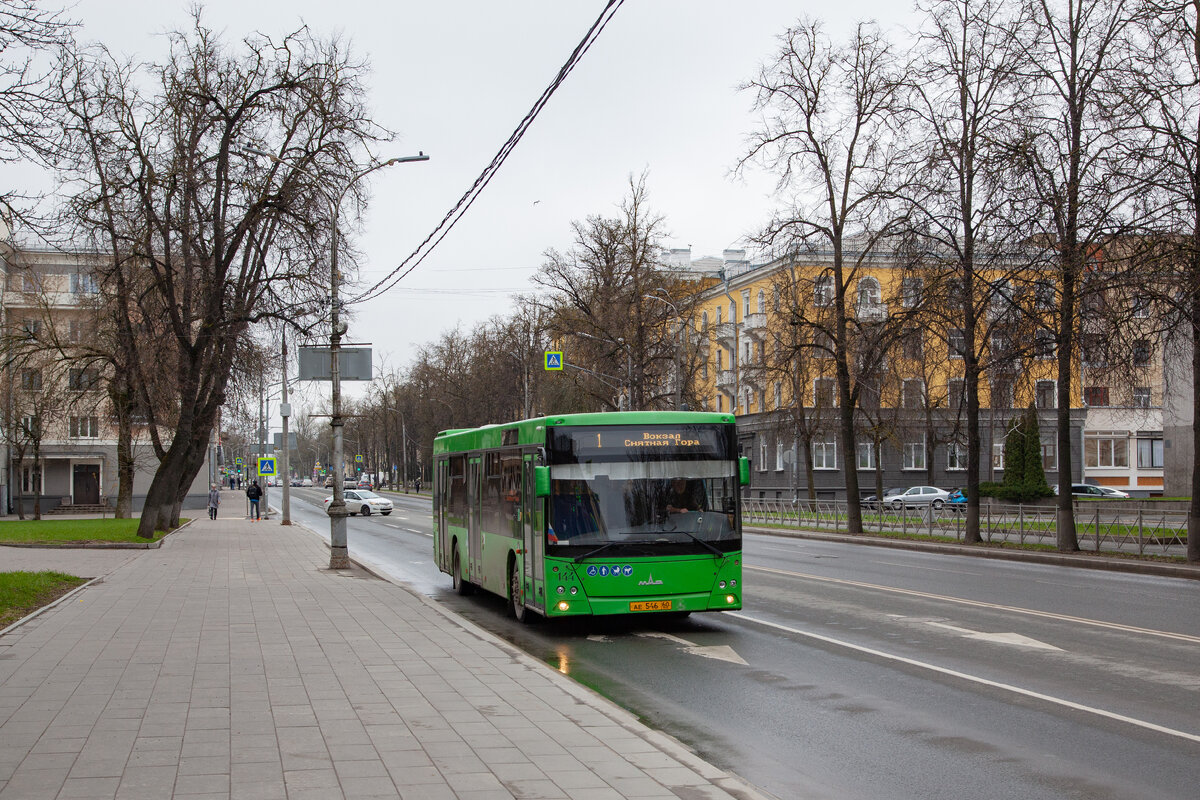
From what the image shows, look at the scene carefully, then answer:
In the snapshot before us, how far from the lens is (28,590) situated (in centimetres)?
1695

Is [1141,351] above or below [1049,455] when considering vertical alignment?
above

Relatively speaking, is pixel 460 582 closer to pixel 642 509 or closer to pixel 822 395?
pixel 642 509

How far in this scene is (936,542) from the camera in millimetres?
32688

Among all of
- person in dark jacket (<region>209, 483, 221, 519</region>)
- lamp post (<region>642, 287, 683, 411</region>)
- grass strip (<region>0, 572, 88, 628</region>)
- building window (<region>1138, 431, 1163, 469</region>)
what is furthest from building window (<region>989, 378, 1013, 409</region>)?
building window (<region>1138, 431, 1163, 469</region>)

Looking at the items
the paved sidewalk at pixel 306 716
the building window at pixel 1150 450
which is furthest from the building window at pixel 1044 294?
the building window at pixel 1150 450

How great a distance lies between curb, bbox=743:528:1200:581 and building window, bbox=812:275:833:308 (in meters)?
7.33

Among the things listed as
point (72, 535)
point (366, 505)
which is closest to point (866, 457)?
point (366, 505)

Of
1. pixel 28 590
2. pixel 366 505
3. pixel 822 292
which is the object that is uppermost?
pixel 822 292

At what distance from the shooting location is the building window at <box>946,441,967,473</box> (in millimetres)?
66500

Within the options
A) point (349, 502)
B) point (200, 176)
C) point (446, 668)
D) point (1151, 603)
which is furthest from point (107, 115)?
point (349, 502)

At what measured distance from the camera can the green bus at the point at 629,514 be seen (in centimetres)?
1345

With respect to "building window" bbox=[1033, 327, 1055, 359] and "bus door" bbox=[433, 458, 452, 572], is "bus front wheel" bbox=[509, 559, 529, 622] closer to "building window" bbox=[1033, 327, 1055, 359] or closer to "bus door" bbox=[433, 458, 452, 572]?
"bus door" bbox=[433, 458, 452, 572]

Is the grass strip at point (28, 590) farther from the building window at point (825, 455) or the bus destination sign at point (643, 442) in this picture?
the building window at point (825, 455)

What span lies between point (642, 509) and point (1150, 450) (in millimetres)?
66090
